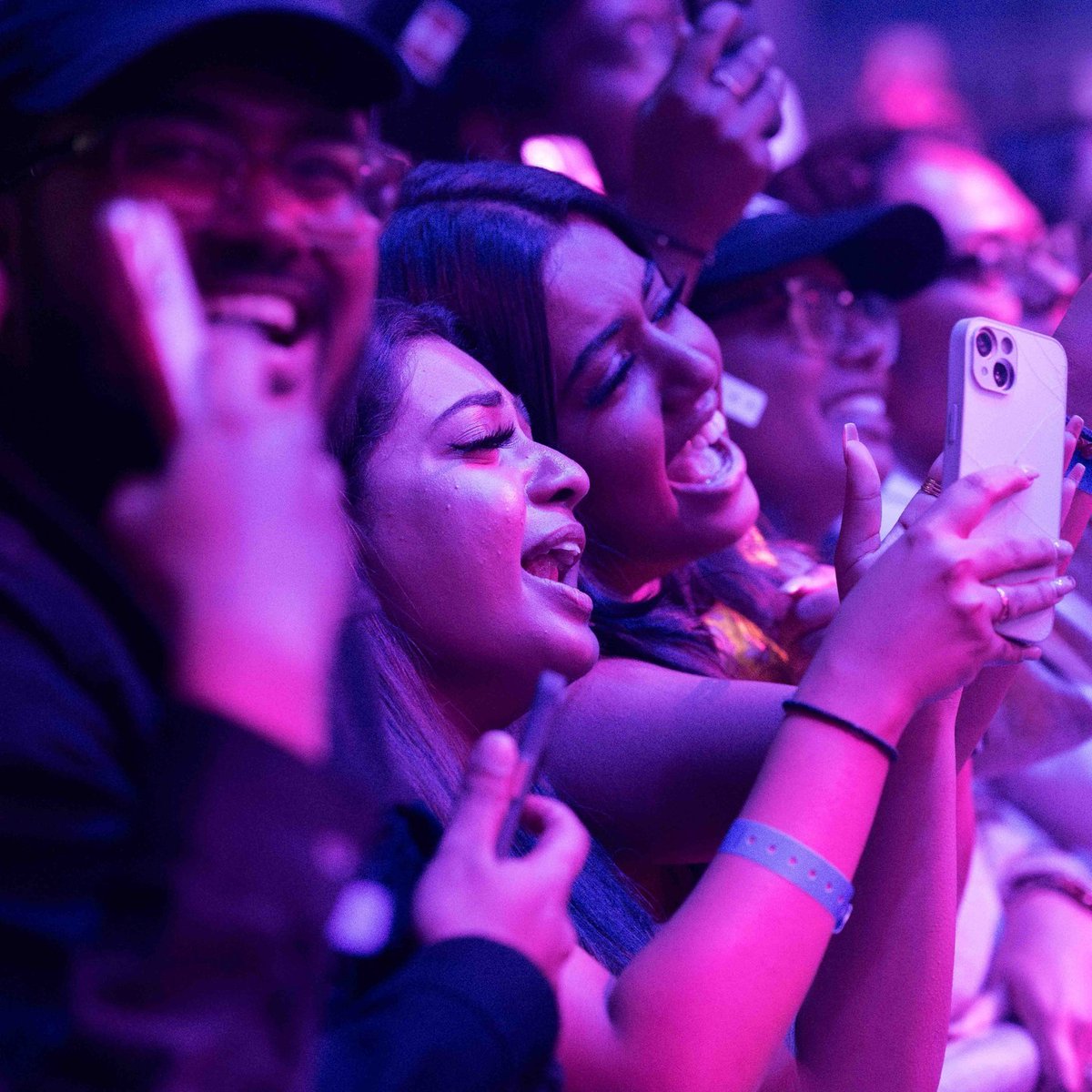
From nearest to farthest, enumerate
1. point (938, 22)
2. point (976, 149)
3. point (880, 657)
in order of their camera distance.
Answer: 1. point (880, 657)
2. point (976, 149)
3. point (938, 22)

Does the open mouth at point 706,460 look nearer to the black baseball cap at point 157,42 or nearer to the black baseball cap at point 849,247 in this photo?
the black baseball cap at point 849,247

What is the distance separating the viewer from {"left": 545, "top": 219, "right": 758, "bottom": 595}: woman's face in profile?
1252mm

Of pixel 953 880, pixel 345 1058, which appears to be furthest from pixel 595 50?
pixel 345 1058

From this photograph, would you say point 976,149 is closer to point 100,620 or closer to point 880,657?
point 880,657

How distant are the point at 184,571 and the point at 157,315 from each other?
0.10 m

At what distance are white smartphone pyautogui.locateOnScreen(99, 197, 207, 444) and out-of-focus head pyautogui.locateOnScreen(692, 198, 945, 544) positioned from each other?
1.35 m

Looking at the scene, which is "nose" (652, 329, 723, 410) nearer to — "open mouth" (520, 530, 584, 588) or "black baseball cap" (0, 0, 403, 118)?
"open mouth" (520, 530, 584, 588)

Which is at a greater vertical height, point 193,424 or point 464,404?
point 193,424

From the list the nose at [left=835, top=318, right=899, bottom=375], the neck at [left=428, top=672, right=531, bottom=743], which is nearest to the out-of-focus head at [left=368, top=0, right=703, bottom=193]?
the nose at [left=835, top=318, right=899, bottom=375]

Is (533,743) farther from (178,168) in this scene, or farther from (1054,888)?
(1054,888)

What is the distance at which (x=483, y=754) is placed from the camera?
2.05 feet

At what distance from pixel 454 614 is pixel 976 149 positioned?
2.14 metres

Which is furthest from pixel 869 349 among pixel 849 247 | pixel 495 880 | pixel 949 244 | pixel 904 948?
pixel 495 880

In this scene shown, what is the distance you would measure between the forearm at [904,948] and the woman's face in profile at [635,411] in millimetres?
418
